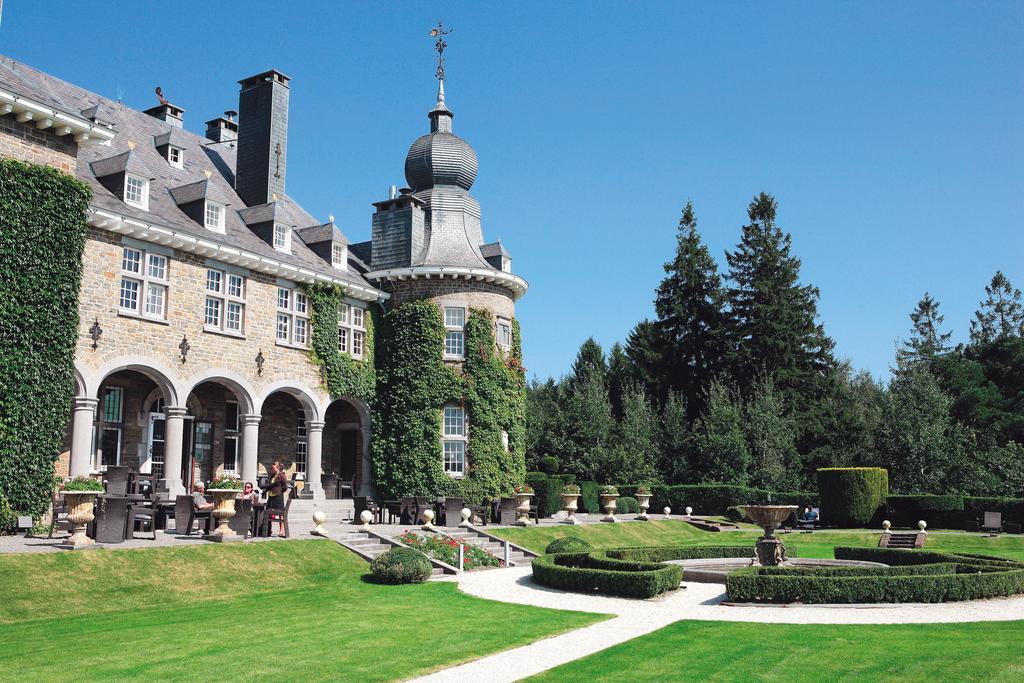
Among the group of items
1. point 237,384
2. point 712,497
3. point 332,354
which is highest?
point 332,354

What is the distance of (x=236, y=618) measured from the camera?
1330 cm

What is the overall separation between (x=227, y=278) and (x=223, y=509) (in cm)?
1020

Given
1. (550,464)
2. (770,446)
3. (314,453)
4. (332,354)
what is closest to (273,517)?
(314,453)

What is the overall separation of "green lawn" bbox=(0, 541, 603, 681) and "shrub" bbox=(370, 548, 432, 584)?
41 centimetres

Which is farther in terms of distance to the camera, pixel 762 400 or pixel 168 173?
pixel 762 400

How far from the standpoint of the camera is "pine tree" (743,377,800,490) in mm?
42625

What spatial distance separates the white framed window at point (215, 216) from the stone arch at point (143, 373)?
4942 mm

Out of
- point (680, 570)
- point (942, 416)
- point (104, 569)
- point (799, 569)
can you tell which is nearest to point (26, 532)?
point (104, 569)

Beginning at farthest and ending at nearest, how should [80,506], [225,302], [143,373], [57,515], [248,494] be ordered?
[225,302], [143,373], [248,494], [57,515], [80,506]

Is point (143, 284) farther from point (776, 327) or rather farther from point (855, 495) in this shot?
point (776, 327)

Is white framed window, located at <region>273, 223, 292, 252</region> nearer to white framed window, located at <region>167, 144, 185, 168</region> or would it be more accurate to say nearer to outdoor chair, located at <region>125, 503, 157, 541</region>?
white framed window, located at <region>167, 144, 185, 168</region>

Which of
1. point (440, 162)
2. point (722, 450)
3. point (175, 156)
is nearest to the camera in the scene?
point (175, 156)

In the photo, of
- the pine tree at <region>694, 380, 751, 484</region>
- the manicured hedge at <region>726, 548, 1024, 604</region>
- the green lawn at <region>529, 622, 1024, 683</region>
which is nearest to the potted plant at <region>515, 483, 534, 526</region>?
the manicured hedge at <region>726, 548, 1024, 604</region>

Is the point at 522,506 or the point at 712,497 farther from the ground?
the point at 522,506
